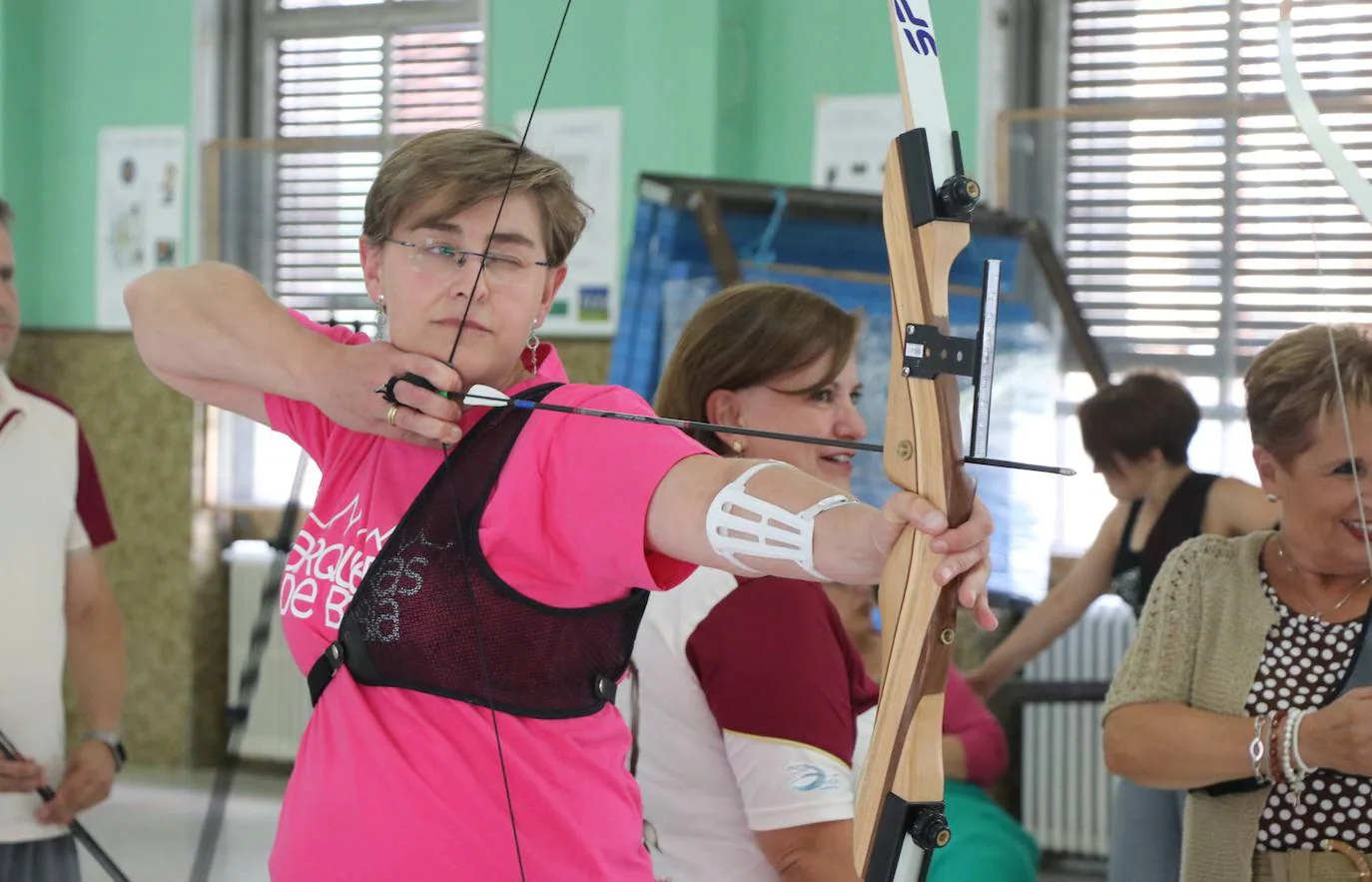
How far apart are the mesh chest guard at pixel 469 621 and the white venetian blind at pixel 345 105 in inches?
144

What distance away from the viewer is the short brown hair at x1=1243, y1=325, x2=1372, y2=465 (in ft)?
4.19

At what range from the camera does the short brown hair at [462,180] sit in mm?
1046

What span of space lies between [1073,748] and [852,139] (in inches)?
65.4

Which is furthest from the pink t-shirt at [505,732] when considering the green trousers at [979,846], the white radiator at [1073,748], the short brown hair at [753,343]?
the white radiator at [1073,748]

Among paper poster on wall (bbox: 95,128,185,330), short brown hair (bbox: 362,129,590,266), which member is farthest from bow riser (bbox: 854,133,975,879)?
paper poster on wall (bbox: 95,128,185,330)

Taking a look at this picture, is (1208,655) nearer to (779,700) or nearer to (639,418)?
(779,700)

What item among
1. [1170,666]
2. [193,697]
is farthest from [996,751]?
[193,697]

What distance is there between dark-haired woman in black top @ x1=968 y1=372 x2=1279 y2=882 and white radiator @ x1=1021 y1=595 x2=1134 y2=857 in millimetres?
1193

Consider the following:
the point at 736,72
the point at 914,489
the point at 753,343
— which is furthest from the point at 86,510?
the point at 736,72

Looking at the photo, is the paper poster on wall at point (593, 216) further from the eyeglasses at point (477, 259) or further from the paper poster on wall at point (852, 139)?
the eyeglasses at point (477, 259)

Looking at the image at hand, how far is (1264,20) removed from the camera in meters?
3.65

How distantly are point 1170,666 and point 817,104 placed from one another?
2.82m

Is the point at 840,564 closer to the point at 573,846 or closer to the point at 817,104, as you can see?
the point at 573,846

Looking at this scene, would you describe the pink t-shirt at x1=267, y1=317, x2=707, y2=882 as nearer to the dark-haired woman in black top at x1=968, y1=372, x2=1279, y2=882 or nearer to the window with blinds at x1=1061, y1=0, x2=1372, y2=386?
the dark-haired woman in black top at x1=968, y1=372, x2=1279, y2=882
